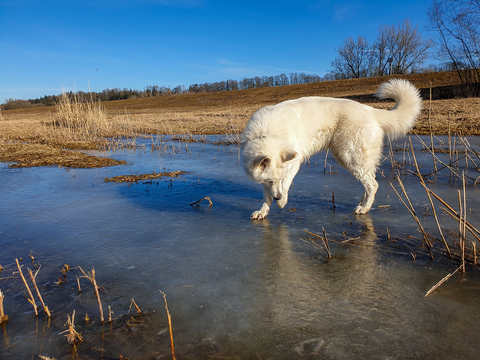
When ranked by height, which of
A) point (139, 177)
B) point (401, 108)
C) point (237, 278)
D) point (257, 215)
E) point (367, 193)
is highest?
point (401, 108)

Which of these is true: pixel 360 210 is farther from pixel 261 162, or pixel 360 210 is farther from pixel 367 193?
pixel 261 162

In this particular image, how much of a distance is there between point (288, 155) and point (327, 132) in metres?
1.20

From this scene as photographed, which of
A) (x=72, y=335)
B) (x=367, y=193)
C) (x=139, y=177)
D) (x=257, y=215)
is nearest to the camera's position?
(x=72, y=335)

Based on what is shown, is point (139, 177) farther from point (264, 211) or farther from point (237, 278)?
point (237, 278)

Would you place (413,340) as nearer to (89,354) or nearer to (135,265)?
(89,354)

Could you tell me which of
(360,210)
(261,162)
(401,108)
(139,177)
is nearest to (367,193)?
(360,210)

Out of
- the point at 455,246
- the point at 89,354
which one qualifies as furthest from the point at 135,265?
the point at 455,246

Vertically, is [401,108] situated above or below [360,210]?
above

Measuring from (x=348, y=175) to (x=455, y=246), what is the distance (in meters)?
3.25

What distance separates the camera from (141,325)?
6.92 ft

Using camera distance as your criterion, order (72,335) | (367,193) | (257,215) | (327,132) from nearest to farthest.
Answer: (72,335), (257,215), (367,193), (327,132)

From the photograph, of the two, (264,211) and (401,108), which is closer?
(264,211)

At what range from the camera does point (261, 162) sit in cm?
362

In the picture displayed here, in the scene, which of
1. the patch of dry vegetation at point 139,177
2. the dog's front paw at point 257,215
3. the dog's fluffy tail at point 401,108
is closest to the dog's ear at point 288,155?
the dog's front paw at point 257,215
